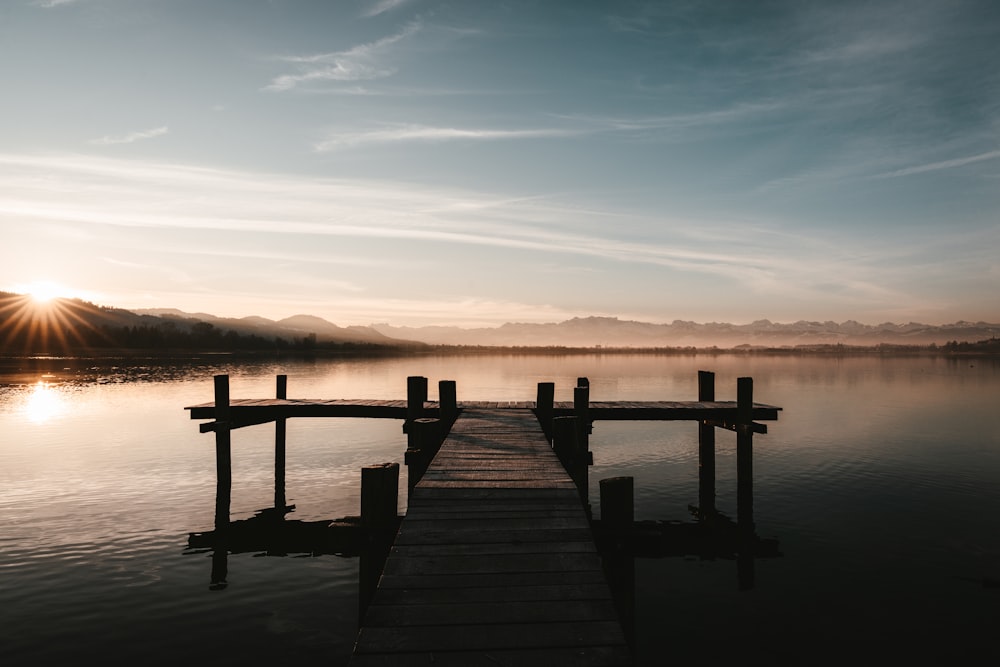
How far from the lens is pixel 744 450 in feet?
60.4

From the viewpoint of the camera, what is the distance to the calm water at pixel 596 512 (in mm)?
10539

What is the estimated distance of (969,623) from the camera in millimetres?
11539

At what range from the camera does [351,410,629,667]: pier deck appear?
511 cm

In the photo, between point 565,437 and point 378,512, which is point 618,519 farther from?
point 565,437

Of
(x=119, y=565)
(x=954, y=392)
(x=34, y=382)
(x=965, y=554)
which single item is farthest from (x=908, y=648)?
(x=34, y=382)

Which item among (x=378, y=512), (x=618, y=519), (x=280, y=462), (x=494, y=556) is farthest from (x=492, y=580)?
(x=280, y=462)

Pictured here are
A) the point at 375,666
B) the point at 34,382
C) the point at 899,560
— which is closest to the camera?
the point at 375,666

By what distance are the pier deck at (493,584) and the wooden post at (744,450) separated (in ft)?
35.3

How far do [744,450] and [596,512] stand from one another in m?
4.94

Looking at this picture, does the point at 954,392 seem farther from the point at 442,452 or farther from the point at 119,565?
the point at 119,565

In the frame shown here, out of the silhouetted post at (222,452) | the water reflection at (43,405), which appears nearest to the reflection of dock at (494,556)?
the silhouetted post at (222,452)

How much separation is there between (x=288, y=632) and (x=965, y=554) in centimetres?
1650

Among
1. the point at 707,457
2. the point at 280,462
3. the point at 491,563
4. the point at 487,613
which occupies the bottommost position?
the point at 280,462

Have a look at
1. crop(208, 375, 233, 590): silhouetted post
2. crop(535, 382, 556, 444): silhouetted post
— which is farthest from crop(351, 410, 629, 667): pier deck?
crop(208, 375, 233, 590): silhouetted post
